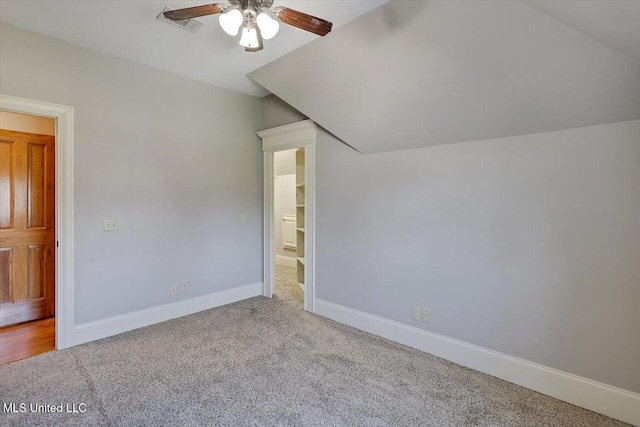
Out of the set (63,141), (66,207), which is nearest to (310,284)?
(66,207)

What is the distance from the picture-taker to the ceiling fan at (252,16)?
5.36ft

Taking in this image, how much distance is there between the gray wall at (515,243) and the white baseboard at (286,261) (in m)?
2.92

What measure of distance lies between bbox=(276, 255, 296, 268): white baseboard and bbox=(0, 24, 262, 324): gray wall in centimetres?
188

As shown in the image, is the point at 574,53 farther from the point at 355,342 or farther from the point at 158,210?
the point at 158,210

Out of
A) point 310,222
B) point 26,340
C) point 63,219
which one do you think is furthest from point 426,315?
point 26,340

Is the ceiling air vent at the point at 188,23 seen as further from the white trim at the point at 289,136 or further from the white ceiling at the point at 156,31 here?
the white trim at the point at 289,136

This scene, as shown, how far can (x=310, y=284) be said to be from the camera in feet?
12.1

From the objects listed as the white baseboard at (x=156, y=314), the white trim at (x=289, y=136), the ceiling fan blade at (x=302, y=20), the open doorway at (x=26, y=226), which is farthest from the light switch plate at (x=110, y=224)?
the ceiling fan blade at (x=302, y=20)

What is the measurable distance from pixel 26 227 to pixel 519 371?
491 cm

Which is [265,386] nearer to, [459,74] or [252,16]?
[252,16]

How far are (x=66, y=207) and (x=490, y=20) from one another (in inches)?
137

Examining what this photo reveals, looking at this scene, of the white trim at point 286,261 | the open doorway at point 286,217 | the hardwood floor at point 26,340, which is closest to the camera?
the hardwood floor at point 26,340

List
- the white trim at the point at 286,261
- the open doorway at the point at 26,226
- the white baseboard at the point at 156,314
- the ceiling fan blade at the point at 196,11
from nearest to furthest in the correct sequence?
the ceiling fan blade at the point at 196,11
the white baseboard at the point at 156,314
the open doorway at the point at 26,226
the white trim at the point at 286,261

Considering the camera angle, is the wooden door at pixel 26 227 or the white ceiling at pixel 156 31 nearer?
the white ceiling at pixel 156 31
